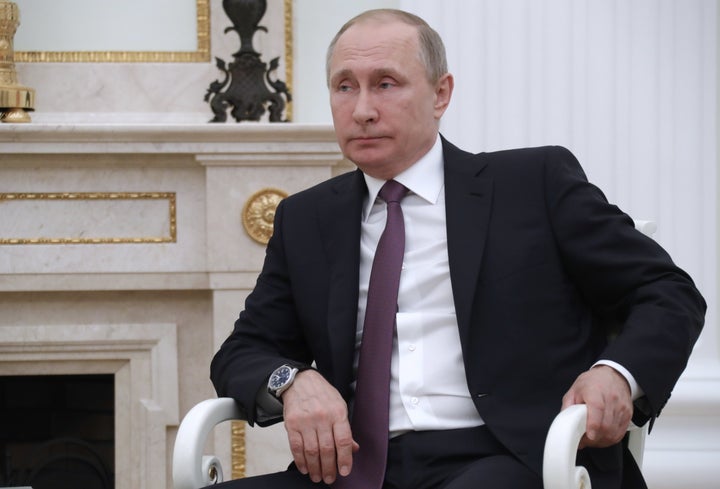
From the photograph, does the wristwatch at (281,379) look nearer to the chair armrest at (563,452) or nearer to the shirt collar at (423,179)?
the shirt collar at (423,179)

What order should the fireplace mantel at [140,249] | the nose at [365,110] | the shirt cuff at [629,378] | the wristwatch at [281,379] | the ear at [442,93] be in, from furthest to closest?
1. the fireplace mantel at [140,249]
2. the ear at [442,93]
3. the nose at [365,110]
4. the wristwatch at [281,379]
5. the shirt cuff at [629,378]

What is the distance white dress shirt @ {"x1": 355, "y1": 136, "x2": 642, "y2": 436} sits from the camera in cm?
174

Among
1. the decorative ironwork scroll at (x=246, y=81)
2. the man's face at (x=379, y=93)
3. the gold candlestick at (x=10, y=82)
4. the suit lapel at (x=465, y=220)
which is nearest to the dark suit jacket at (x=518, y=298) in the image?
the suit lapel at (x=465, y=220)

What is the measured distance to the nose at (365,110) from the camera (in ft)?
5.92

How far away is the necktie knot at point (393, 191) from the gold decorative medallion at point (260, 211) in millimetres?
1282

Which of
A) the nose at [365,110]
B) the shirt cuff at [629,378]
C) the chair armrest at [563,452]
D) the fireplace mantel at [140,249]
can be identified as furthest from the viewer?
the fireplace mantel at [140,249]

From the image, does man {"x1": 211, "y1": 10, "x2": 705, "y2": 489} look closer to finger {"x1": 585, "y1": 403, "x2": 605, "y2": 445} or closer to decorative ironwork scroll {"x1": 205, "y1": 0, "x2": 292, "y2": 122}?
finger {"x1": 585, "y1": 403, "x2": 605, "y2": 445}

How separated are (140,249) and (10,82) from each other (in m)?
0.63

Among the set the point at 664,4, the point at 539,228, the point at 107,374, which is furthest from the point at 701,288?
the point at 107,374

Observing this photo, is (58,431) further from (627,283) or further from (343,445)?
(627,283)

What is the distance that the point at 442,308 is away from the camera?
1.79 metres

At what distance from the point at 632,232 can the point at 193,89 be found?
79.1 inches

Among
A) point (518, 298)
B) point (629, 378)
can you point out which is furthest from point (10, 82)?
point (629, 378)

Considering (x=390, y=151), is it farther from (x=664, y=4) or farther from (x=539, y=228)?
(x=664, y=4)
